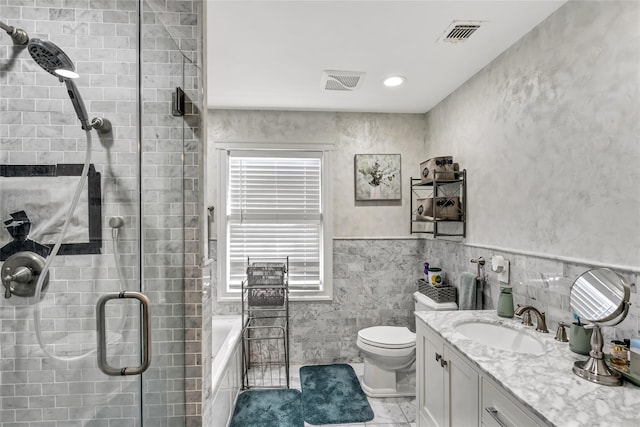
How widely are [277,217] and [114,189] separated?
196 cm

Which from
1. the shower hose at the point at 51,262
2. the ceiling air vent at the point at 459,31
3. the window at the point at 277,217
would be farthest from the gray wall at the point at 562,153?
the shower hose at the point at 51,262

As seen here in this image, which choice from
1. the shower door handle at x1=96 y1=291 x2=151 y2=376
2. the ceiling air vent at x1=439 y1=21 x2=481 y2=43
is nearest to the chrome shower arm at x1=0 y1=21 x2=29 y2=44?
the shower door handle at x1=96 y1=291 x2=151 y2=376

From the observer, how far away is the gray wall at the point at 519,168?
1.29 meters

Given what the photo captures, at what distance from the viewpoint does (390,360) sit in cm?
242

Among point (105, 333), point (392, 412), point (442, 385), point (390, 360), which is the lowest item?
point (392, 412)

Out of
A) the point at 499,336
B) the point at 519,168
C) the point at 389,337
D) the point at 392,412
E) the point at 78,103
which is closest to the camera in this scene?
the point at 78,103

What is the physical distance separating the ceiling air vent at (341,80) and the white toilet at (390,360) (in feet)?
6.14

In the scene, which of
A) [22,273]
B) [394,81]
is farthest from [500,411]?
[394,81]

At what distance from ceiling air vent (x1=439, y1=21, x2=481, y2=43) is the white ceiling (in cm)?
3

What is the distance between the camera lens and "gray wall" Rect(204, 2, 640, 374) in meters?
1.29

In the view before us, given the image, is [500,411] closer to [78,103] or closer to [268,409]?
[268,409]

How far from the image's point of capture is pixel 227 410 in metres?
2.10

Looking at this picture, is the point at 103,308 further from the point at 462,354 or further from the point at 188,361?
the point at 462,354

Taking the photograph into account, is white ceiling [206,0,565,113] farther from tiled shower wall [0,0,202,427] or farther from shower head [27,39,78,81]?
shower head [27,39,78,81]
